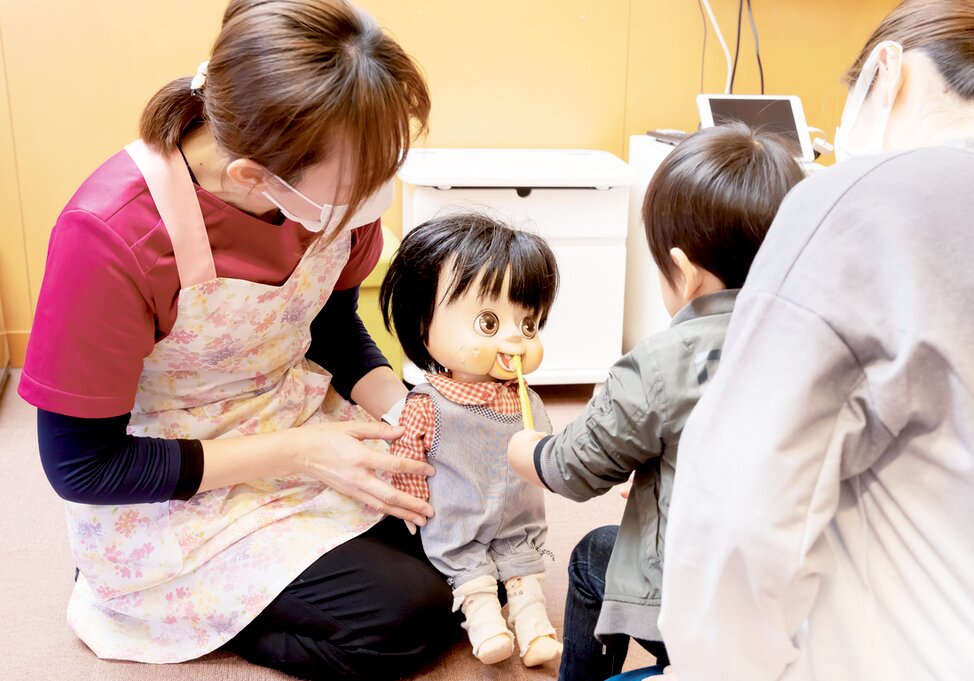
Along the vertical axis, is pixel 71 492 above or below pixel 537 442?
below

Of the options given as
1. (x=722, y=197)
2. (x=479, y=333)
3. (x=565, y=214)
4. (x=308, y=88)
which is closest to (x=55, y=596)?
(x=479, y=333)

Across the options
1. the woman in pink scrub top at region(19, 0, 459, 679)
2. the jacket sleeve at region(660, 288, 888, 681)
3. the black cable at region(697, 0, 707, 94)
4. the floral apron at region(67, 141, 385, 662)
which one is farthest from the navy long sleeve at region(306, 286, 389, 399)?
the black cable at region(697, 0, 707, 94)

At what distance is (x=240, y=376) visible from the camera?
4.48ft

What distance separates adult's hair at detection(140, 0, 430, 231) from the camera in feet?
3.40

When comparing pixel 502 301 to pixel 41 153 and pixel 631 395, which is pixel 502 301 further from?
pixel 41 153

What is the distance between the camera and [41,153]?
2.48 meters

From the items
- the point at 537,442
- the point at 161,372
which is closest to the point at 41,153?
the point at 161,372

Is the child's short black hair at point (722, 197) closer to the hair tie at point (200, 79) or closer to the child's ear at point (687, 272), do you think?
the child's ear at point (687, 272)

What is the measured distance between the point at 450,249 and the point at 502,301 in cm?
10

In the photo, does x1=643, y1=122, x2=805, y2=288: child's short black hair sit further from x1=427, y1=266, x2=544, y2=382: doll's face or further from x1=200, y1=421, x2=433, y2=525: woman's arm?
x1=200, y1=421, x2=433, y2=525: woman's arm

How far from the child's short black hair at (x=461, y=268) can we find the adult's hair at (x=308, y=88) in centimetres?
21

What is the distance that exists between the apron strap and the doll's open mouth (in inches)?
15.8

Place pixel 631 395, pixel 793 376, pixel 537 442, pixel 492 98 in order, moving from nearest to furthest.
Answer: pixel 793 376 → pixel 631 395 → pixel 537 442 → pixel 492 98

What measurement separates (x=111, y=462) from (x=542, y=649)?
641 mm
